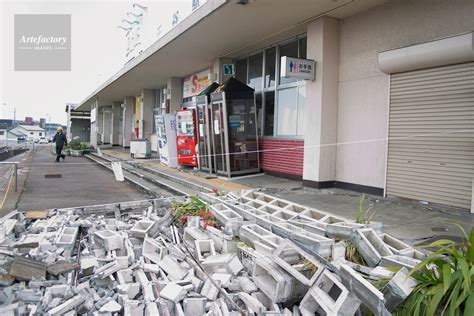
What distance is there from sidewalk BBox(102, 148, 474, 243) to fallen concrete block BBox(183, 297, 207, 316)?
2699 millimetres

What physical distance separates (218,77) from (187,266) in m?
9.26

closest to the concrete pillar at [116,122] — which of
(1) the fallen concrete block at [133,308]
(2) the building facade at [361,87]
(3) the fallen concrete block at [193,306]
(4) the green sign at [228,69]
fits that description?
(2) the building facade at [361,87]

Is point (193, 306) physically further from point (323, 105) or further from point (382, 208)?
point (323, 105)

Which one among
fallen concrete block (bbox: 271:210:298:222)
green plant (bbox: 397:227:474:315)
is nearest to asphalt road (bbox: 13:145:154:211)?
fallen concrete block (bbox: 271:210:298:222)

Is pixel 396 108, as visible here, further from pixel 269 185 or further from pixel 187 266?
pixel 187 266

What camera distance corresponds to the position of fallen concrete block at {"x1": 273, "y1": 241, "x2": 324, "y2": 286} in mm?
3023

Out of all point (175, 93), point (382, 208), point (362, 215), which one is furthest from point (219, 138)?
point (175, 93)

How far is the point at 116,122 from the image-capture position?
31.6m

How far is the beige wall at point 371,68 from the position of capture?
6414 millimetres

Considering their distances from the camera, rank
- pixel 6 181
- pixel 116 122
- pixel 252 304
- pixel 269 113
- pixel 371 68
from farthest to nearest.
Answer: pixel 116 122
pixel 269 113
pixel 6 181
pixel 371 68
pixel 252 304

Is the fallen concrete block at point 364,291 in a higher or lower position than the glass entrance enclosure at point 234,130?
lower

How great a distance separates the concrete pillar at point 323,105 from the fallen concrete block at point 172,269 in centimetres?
493

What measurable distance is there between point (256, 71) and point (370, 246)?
347 inches

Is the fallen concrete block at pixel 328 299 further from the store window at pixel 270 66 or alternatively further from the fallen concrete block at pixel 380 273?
Answer: the store window at pixel 270 66
